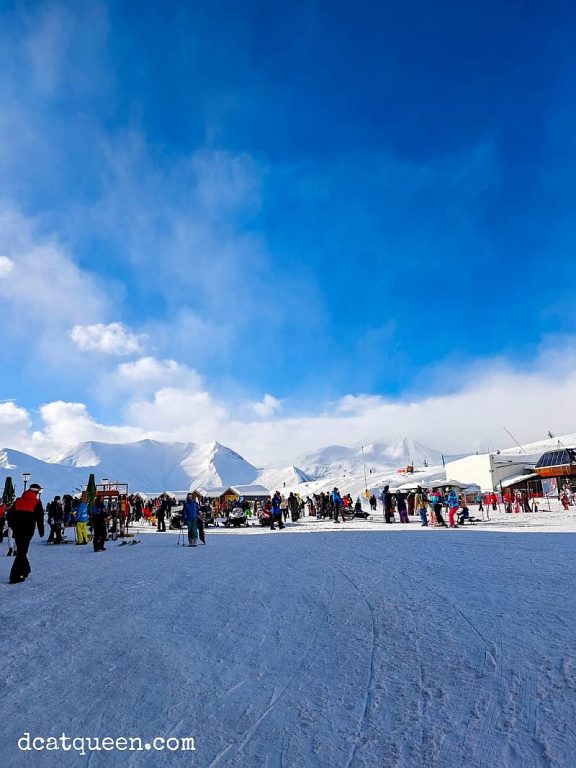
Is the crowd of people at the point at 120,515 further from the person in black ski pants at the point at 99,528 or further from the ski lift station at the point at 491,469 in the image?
the ski lift station at the point at 491,469

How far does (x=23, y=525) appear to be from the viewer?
7.78 m

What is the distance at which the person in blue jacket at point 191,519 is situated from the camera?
1334cm

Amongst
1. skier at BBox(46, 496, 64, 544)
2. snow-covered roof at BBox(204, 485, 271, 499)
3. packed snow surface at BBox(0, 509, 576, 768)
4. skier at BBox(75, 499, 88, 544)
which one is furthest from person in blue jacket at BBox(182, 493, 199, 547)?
snow-covered roof at BBox(204, 485, 271, 499)

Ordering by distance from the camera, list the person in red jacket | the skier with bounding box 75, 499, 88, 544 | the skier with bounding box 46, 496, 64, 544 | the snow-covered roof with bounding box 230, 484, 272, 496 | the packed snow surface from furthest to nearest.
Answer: the snow-covered roof with bounding box 230, 484, 272, 496, the skier with bounding box 46, 496, 64, 544, the skier with bounding box 75, 499, 88, 544, the person in red jacket, the packed snow surface

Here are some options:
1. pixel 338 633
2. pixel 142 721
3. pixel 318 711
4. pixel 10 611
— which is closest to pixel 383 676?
pixel 318 711

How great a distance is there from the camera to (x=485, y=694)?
3.01m

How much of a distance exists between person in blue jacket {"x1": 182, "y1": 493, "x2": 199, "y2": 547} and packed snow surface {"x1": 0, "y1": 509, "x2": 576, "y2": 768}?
670cm

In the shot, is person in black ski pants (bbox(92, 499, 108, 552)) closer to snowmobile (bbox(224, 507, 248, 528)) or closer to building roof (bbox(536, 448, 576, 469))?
snowmobile (bbox(224, 507, 248, 528))

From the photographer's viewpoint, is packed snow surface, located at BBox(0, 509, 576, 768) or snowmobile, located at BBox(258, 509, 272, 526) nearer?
packed snow surface, located at BBox(0, 509, 576, 768)

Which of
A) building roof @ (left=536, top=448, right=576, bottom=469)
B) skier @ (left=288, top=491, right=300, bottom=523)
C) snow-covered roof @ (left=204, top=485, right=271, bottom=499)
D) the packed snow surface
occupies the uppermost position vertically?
building roof @ (left=536, top=448, right=576, bottom=469)

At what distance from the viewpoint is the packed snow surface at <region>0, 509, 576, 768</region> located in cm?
257

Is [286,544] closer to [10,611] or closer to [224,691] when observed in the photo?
[10,611]

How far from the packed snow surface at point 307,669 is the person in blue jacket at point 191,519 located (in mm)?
6701

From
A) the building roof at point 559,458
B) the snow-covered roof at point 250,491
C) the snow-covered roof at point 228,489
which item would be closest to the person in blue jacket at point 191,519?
the snow-covered roof at point 228,489
